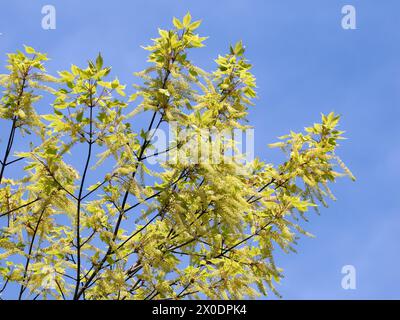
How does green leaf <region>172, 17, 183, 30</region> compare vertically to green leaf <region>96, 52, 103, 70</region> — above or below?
above

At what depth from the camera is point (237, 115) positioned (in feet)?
33.6

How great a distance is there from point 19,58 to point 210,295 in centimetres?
504

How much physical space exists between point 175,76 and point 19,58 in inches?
110

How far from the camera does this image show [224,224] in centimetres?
923

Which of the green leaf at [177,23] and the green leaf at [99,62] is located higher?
the green leaf at [177,23]
